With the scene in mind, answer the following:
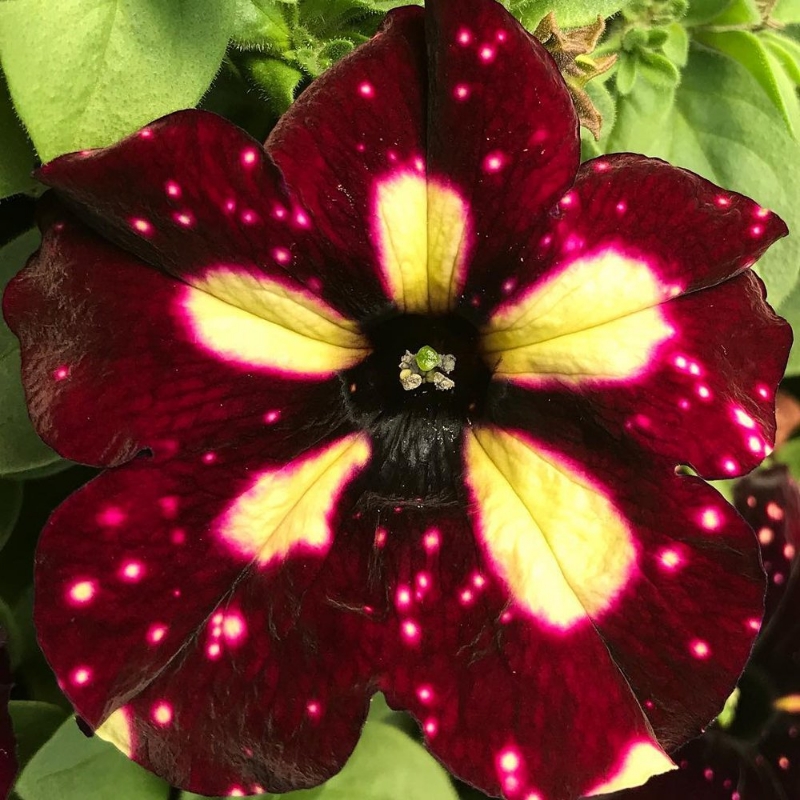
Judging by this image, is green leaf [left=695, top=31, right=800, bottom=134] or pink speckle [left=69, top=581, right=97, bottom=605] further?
green leaf [left=695, top=31, right=800, bottom=134]

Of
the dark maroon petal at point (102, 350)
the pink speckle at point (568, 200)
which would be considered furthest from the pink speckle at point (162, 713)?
the pink speckle at point (568, 200)

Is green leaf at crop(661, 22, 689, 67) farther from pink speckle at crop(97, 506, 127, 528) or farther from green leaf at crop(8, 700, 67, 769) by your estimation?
green leaf at crop(8, 700, 67, 769)

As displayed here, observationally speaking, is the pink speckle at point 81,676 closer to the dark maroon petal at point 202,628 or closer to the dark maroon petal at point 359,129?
the dark maroon petal at point 202,628

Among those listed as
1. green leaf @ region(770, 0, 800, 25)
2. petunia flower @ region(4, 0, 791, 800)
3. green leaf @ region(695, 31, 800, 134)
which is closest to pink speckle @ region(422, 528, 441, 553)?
petunia flower @ region(4, 0, 791, 800)

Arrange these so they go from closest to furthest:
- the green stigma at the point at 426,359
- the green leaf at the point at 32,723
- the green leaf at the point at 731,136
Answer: the green stigma at the point at 426,359 < the green leaf at the point at 32,723 < the green leaf at the point at 731,136

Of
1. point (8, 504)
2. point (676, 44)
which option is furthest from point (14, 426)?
point (676, 44)

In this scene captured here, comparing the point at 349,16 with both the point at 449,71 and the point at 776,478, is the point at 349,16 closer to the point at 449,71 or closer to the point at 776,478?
the point at 449,71

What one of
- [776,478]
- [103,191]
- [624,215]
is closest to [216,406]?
[103,191]
